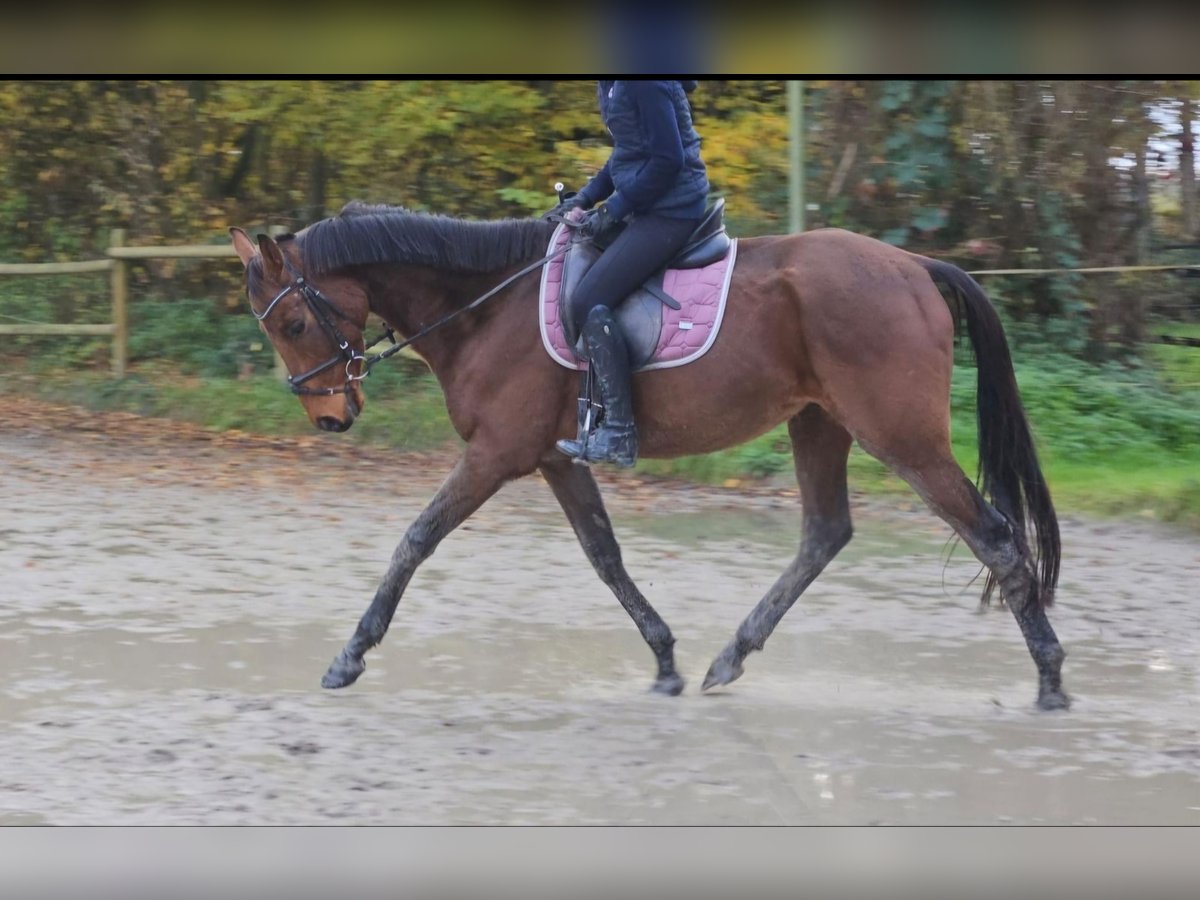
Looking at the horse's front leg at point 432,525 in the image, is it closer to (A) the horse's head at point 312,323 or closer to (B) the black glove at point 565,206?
(A) the horse's head at point 312,323

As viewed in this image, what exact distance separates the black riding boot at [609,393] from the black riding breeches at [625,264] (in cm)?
5

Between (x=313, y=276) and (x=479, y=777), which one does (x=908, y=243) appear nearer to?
(x=313, y=276)

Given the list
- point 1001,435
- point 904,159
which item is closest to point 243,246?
point 1001,435

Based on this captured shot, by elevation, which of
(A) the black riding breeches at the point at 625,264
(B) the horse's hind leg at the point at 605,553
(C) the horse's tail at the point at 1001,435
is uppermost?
(A) the black riding breeches at the point at 625,264

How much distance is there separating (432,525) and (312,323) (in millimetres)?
877

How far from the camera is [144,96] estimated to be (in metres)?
13.0

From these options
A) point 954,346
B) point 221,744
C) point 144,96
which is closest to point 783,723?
point 954,346

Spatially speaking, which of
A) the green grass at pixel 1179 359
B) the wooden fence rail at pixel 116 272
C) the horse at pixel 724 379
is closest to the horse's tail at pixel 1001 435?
the horse at pixel 724 379

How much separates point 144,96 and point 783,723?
32.2 feet

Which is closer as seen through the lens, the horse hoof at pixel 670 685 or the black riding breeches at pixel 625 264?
the black riding breeches at pixel 625 264

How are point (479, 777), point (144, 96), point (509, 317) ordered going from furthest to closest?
point (144, 96)
point (509, 317)
point (479, 777)

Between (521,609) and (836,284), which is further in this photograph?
(521,609)

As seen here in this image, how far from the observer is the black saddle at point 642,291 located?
17.7 ft

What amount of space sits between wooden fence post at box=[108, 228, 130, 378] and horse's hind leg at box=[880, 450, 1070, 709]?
28.2 feet
